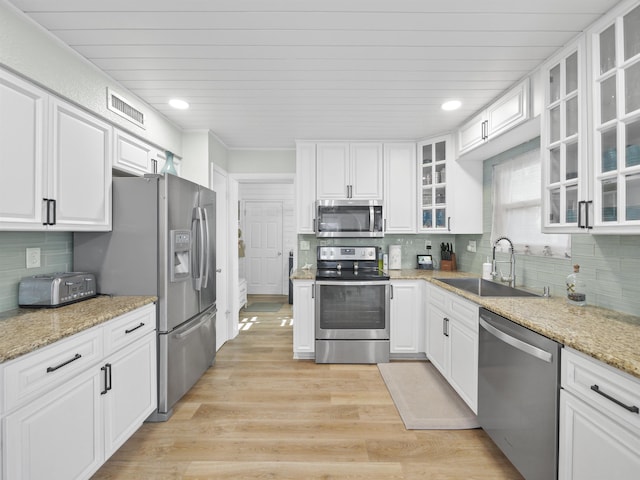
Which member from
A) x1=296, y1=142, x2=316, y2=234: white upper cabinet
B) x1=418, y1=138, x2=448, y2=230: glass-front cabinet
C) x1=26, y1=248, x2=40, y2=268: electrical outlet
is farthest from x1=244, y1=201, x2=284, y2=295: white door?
x1=26, y1=248, x2=40, y2=268: electrical outlet

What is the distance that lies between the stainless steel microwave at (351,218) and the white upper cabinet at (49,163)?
78.3 inches

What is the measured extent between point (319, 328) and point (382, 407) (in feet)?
3.34

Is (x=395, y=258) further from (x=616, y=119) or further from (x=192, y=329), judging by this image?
(x=616, y=119)

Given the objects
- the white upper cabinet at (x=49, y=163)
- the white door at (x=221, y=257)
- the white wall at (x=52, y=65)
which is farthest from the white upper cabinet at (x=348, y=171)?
the white upper cabinet at (x=49, y=163)

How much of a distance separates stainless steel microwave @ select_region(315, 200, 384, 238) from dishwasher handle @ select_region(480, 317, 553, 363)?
65.7 inches

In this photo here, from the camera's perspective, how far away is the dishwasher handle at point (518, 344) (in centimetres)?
142

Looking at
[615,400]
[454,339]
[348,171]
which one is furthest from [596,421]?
[348,171]

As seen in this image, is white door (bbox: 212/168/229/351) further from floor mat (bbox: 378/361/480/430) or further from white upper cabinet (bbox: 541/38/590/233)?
white upper cabinet (bbox: 541/38/590/233)

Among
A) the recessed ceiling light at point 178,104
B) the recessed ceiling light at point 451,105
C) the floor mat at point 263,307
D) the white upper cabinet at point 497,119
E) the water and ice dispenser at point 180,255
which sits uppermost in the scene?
the recessed ceiling light at point 451,105

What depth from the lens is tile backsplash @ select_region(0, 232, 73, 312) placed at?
1740 mm

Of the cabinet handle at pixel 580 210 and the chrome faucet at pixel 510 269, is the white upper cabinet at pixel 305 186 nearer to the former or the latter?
the chrome faucet at pixel 510 269

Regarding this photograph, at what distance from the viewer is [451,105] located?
2.64 metres

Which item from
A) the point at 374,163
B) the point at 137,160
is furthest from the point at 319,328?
the point at 137,160

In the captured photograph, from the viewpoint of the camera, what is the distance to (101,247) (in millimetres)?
2180
